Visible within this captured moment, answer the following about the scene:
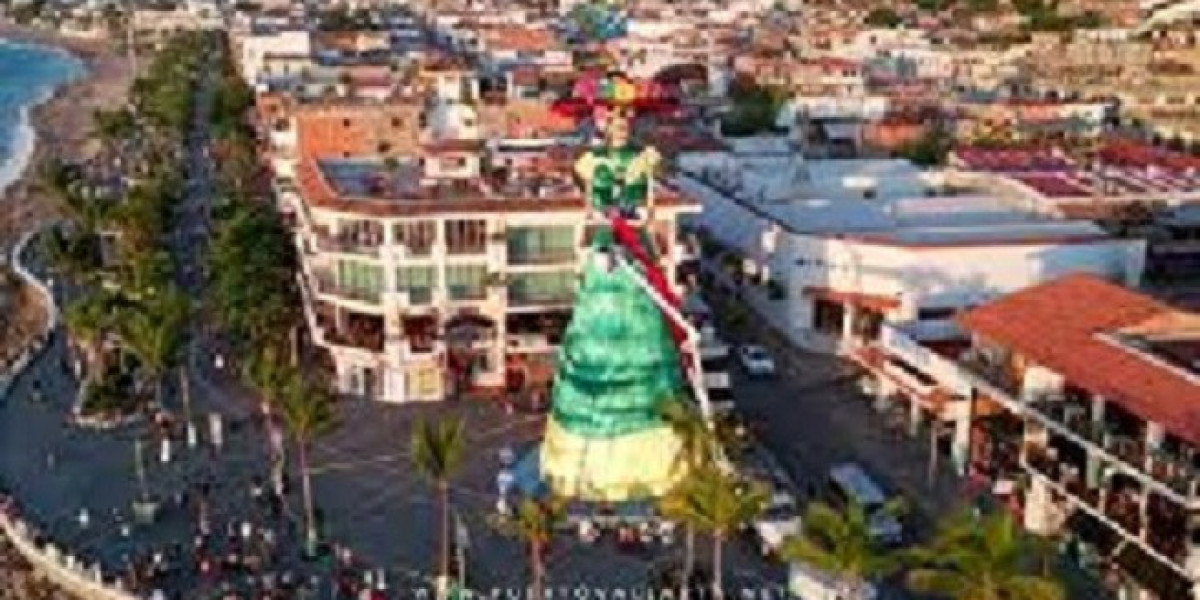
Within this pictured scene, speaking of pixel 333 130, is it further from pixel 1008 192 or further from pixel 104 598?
pixel 104 598

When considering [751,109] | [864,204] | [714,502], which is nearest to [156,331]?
[714,502]

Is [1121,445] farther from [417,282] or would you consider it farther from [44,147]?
[44,147]

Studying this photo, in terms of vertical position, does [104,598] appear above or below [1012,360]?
below

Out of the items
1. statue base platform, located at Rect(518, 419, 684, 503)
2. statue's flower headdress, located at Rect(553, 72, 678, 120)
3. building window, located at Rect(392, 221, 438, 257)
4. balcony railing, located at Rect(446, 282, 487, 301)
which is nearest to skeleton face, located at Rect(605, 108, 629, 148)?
statue's flower headdress, located at Rect(553, 72, 678, 120)

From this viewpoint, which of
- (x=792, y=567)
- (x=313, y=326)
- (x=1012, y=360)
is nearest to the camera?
(x=792, y=567)

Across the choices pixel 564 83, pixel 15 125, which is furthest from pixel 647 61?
pixel 15 125

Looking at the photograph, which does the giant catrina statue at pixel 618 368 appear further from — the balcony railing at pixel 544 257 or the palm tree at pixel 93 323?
the palm tree at pixel 93 323
